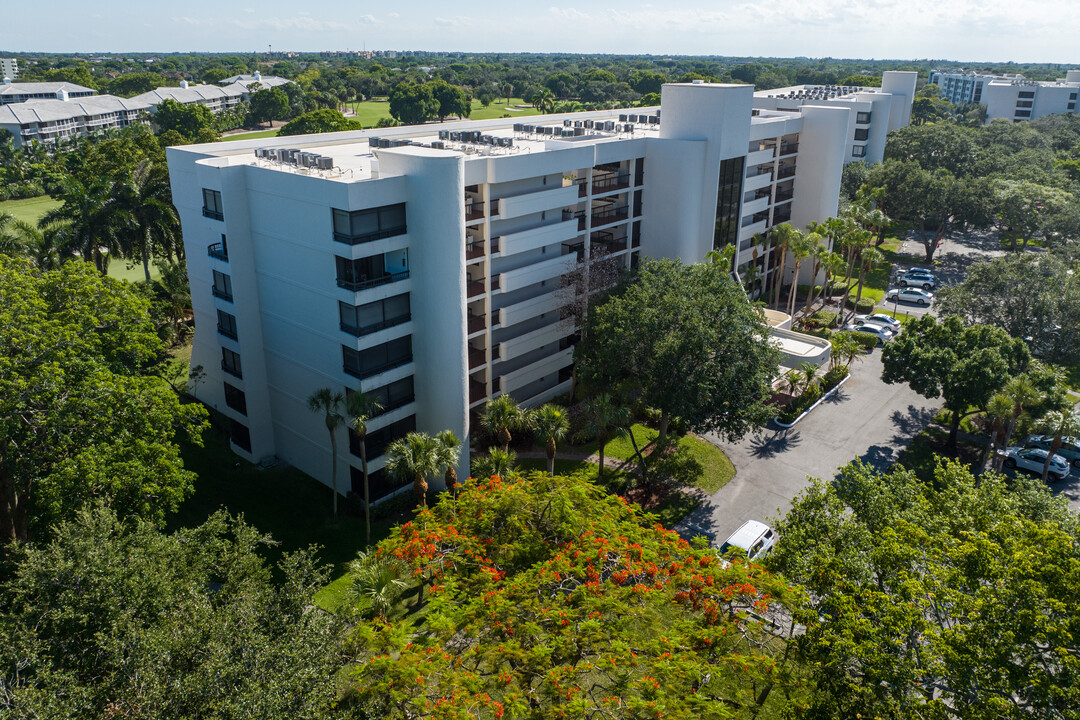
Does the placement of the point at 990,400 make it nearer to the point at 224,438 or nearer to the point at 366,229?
the point at 366,229

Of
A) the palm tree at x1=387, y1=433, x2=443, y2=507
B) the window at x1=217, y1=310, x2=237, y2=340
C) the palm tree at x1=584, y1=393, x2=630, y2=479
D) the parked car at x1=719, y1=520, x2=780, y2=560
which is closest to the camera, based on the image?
the palm tree at x1=387, y1=433, x2=443, y2=507

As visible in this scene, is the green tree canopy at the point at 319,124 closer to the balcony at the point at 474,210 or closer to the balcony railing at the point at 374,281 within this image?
the balcony at the point at 474,210

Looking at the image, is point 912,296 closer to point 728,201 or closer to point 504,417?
point 728,201

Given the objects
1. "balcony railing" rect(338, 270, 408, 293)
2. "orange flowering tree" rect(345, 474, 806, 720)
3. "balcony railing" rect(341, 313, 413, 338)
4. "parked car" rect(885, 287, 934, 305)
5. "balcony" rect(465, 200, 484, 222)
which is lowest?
"parked car" rect(885, 287, 934, 305)

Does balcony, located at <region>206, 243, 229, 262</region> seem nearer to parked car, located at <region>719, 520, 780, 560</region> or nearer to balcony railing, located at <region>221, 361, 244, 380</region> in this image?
balcony railing, located at <region>221, 361, 244, 380</region>

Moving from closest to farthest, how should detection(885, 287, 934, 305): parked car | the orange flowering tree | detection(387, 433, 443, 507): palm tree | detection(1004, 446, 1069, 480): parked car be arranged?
1. the orange flowering tree
2. detection(387, 433, 443, 507): palm tree
3. detection(1004, 446, 1069, 480): parked car
4. detection(885, 287, 934, 305): parked car

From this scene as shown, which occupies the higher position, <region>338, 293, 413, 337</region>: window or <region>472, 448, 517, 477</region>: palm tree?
<region>338, 293, 413, 337</region>: window

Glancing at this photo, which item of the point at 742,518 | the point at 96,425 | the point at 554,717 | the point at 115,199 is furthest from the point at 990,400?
the point at 115,199

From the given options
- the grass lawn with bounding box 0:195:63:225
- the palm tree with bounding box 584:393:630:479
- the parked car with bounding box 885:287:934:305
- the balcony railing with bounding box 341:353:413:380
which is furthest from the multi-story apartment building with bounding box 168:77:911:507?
the grass lawn with bounding box 0:195:63:225
